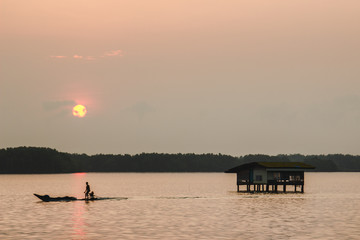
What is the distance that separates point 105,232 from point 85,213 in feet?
60.7

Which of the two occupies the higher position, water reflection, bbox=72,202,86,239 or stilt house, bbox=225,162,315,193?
stilt house, bbox=225,162,315,193

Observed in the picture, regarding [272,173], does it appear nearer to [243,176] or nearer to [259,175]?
[259,175]

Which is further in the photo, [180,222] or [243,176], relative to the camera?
[243,176]

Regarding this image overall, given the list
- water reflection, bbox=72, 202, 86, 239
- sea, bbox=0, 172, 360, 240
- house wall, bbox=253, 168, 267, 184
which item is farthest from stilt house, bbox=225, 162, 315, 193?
water reflection, bbox=72, 202, 86, 239

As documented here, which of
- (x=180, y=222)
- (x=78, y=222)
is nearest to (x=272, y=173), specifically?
(x=180, y=222)

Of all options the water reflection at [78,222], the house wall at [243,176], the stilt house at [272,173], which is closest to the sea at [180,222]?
the water reflection at [78,222]

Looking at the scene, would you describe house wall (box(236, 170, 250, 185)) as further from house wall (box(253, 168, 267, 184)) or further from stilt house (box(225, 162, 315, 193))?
house wall (box(253, 168, 267, 184))

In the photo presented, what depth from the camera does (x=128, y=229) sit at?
1965 inches

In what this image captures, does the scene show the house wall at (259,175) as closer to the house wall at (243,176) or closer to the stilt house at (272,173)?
the stilt house at (272,173)

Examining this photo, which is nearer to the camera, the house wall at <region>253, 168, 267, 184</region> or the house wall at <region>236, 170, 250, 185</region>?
the house wall at <region>253, 168, 267, 184</region>

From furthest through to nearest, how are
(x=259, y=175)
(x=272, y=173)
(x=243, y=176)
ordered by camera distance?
1. (x=243, y=176)
2. (x=259, y=175)
3. (x=272, y=173)

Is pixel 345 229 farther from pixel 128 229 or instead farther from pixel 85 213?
pixel 85 213

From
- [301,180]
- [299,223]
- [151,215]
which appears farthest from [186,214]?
[301,180]

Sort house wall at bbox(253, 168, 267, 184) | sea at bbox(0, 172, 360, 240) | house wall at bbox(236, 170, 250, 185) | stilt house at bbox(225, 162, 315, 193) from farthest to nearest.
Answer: house wall at bbox(236, 170, 250, 185) → house wall at bbox(253, 168, 267, 184) → stilt house at bbox(225, 162, 315, 193) → sea at bbox(0, 172, 360, 240)
